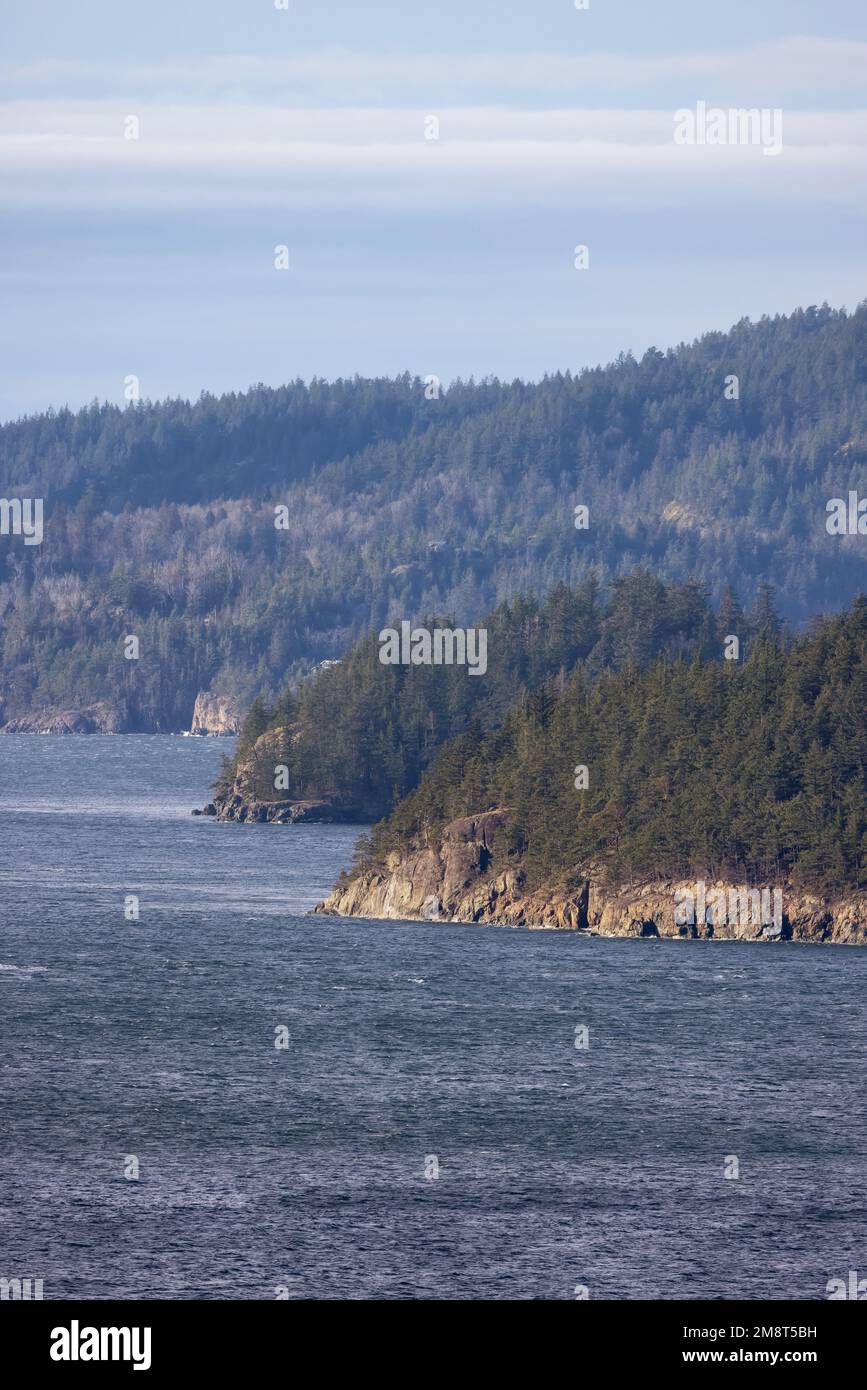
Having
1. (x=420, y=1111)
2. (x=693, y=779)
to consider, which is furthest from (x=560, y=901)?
(x=420, y=1111)

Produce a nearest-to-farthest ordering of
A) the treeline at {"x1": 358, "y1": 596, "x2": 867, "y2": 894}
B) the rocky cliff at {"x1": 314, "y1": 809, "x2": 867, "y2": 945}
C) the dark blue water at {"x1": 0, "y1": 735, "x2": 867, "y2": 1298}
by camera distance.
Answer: the dark blue water at {"x1": 0, "y1": 735, "x2": 867, "y2": 1298} → the rocky cliff at {"x1": 314, "y1": 809, "x2": 867, "y2": 945} → the treeline at {"x1": 358, "y1": 596, "x2": 867, "y2": 894}

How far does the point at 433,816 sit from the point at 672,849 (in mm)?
15837

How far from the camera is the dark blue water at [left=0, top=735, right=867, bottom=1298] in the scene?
57.1 metres

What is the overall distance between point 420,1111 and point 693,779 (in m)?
50.6

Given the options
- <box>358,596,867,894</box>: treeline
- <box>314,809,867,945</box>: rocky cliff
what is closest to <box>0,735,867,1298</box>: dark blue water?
<box>314,809,867,945</box>: rocky cliff

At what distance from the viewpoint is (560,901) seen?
118 m

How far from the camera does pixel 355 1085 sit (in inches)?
3081

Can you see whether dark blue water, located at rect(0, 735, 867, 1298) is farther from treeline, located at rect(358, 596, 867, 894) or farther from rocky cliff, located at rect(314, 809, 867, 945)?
treeline, located at rect(358, 596, 867, 894)

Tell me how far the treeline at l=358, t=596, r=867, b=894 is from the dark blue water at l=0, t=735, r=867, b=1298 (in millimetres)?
5241

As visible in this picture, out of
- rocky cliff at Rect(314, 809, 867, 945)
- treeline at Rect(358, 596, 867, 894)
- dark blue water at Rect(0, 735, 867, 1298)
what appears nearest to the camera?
dark blue water at Rect(0, 735, 867, 1298)

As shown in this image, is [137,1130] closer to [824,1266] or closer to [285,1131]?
[285,1131]

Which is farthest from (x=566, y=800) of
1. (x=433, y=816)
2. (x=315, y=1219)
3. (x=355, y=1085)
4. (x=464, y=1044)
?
(x=315, y=1219)

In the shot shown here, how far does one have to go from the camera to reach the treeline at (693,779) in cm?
11481

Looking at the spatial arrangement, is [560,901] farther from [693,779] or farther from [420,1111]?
[420,1111]
